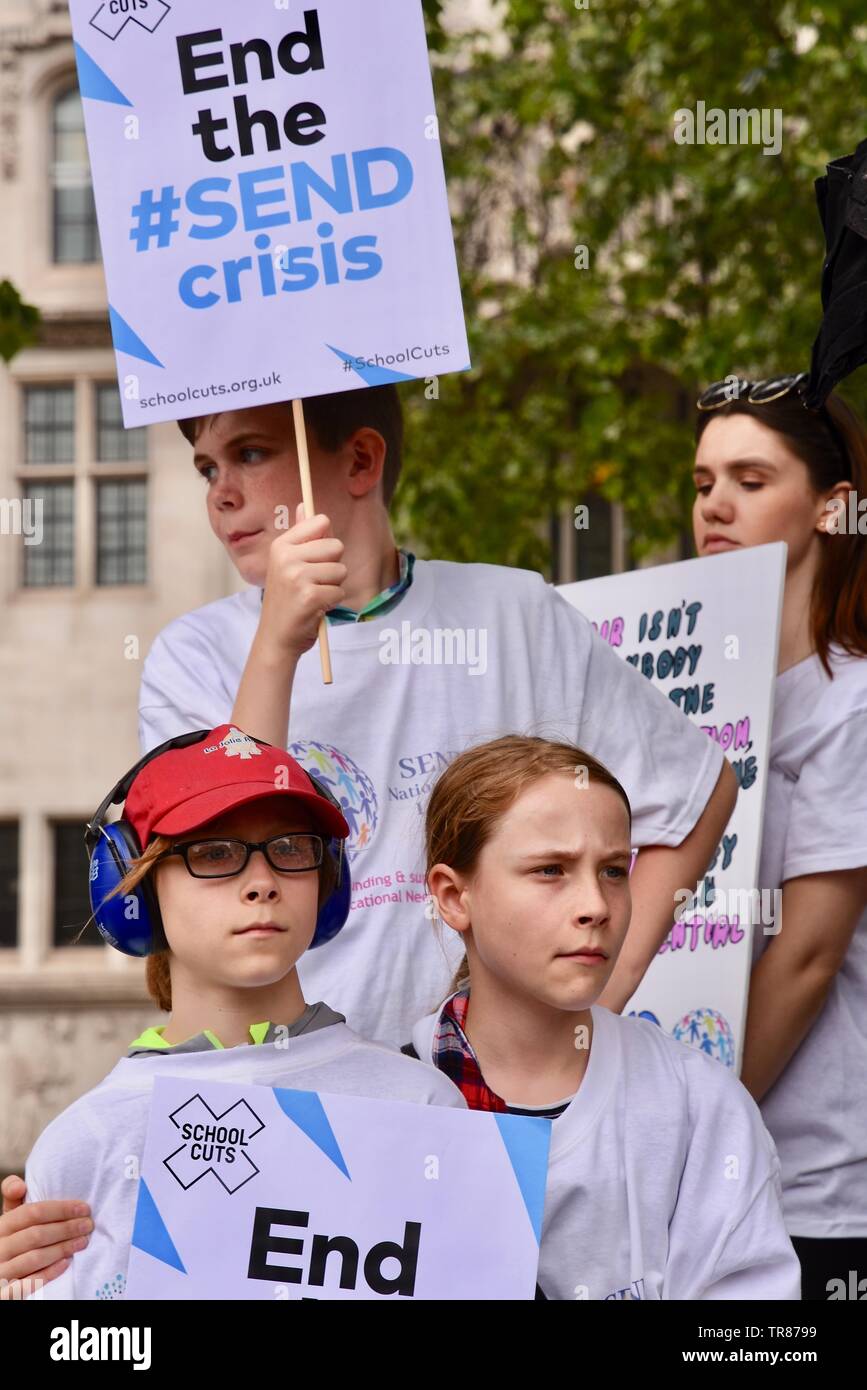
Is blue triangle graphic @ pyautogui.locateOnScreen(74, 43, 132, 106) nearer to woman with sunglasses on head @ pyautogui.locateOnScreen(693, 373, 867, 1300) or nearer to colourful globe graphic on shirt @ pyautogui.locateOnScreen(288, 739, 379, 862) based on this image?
colourful globe graphic on shirt @ pyautogui.locateOnScreen(288, 739, 379, 862)

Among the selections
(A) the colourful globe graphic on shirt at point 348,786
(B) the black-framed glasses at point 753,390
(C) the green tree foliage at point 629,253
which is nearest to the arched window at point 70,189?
(C) the green tree foliage at point 629,253

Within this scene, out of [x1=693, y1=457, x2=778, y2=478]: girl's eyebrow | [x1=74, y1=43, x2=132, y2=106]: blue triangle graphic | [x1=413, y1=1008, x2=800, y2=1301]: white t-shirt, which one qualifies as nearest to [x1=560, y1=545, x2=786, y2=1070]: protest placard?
[x1=693, y1=457, x2=778, y2=478]: girl's eyebrow

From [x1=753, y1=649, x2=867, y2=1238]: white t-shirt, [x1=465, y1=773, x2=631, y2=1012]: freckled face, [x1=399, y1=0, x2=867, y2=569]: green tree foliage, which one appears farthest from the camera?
[x1=399, y1=0, x2=867, y2=569]: green tree foliage

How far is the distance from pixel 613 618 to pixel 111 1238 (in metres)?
1.88

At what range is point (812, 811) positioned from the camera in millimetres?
3553

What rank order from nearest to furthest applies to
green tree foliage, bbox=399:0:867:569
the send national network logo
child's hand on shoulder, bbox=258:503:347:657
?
child's hand on shoulder, bbox=258:503:347:657
the send national network logo
green tree foliage, bbox=399:0:867:569

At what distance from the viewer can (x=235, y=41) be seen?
3158 mm

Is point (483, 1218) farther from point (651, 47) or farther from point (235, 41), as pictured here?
point (651, 47)

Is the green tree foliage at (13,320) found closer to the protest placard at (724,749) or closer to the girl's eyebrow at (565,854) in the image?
the protest placard at (724,749)

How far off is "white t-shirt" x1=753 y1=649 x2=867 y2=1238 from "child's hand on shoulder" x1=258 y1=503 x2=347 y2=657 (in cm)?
101

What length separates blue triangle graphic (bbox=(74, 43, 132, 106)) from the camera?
3146 mm

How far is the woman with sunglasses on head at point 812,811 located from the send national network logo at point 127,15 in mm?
1250
